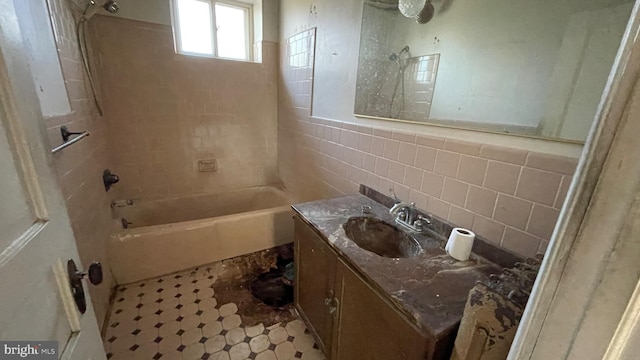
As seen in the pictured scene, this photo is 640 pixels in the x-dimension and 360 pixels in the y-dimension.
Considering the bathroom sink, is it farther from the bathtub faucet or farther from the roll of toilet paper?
the bathtub faucet

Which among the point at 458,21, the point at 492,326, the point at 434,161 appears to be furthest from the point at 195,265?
the point at 458,21

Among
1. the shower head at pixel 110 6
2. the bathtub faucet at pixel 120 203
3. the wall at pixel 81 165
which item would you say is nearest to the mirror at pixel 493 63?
the wall at pixel 81 165

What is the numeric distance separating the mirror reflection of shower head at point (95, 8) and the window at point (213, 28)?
1.50ft

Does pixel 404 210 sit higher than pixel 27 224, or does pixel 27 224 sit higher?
pixel 27 224

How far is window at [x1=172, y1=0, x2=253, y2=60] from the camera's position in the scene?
7.72 ft

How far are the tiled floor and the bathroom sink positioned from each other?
71 centimetres

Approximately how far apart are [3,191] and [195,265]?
1792 millimetres

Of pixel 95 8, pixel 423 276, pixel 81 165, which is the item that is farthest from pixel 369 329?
pixel 95 8

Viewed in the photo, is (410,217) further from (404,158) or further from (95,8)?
(95,8)

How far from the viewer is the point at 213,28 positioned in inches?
97.6

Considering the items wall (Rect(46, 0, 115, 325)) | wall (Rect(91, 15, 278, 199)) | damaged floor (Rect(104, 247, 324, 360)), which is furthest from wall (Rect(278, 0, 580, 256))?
wall (Rect(46, 0, 115, 325))

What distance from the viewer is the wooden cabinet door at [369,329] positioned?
75 centimetres

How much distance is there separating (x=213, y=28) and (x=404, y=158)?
237 centimetres

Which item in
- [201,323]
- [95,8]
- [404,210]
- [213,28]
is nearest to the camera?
[404,210]
